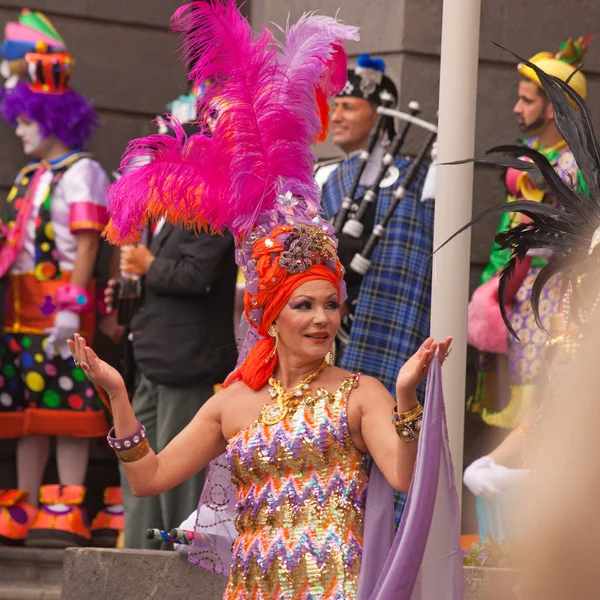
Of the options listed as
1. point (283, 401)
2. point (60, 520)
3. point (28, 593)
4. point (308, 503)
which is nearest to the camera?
point (308, 503)

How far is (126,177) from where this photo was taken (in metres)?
4.37

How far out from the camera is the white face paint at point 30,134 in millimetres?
7402

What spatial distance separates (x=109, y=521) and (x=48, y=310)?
111 cm

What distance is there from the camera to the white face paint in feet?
24.3

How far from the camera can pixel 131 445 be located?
13.4ft

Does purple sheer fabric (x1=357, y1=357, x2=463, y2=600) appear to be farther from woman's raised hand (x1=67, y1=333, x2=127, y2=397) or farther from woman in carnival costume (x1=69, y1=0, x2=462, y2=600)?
woman's raised hand (x1=67, y1=333, x2=127, y2=397)

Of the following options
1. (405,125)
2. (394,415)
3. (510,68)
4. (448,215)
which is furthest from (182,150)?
(510,68)

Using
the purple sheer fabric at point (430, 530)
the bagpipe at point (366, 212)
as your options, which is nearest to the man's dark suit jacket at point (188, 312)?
the bagpipe at point (366, 212)

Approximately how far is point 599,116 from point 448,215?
117 inches

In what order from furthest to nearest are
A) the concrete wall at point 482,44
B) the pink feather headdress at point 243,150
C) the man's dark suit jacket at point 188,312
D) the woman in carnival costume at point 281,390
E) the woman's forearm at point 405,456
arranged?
the concrete wall at point 482,44 → the man's dark suit jacket at point 188,312 → the pink feather headdress at point 243,150 → the woman in carnival costume at point 281,390 → the woman's forearm at point 405,456

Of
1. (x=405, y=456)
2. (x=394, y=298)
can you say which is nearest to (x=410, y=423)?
(x=405, y=456)

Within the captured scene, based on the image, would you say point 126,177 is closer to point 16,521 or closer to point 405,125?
point 405,125

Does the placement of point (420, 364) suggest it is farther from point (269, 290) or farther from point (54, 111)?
point (54, 111)

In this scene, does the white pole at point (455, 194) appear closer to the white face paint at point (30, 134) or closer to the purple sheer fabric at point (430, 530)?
the purple sheer fabric at point (430, 530)
